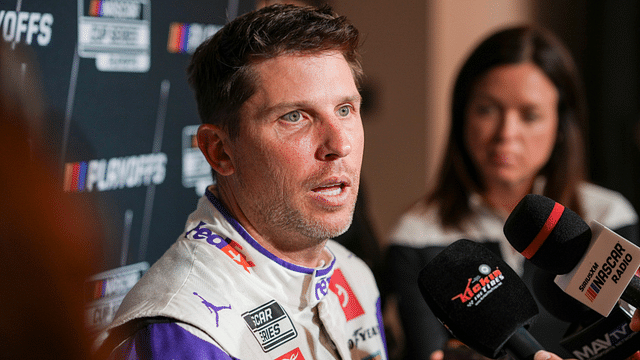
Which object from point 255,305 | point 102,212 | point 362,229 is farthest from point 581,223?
point 362,229

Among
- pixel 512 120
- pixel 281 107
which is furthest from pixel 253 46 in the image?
pixel 512 120

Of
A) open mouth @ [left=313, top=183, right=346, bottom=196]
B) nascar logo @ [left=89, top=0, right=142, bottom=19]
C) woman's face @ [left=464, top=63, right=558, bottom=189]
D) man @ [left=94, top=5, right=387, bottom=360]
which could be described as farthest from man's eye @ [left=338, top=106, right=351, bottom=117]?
woman's face @ [left=464, top=63, right=558, bottom=189]

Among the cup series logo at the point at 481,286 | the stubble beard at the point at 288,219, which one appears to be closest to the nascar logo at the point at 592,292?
the cup series logo at the point at 481,286

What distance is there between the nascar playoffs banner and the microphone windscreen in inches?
28.9

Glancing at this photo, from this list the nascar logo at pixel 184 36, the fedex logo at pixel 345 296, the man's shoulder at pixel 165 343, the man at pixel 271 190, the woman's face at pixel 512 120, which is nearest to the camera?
the man's shoulder at pixel 165 343

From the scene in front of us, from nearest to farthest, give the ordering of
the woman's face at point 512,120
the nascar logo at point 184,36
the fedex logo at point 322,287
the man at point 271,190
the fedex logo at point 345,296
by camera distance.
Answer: the man at point 271,190
the fedex logo at point 322,287
the fedex logo at point 345,296
the nascar logo at point 184,36
the woman's face at point 512,120

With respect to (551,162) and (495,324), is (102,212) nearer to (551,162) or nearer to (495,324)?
(495,324)

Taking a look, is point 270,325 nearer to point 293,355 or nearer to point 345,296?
point 293,355

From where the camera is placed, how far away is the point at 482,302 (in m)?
0.88

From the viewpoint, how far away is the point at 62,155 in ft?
3.59

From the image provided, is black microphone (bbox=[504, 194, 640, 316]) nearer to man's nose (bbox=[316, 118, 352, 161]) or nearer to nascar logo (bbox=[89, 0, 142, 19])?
man's nose (bbox=[316, 118, 352, 161])

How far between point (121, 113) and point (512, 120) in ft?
3.56

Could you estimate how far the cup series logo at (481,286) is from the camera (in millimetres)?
879

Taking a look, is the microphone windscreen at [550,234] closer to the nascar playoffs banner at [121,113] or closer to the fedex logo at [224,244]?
the fedex logo at [224,244]
